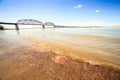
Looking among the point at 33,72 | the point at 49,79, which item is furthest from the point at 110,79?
the point at 33,72

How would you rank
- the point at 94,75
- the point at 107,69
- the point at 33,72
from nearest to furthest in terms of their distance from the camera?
1. the point at 94,75
2. the point at 33,72
3. the point at 107,69

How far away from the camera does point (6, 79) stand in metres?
2.53

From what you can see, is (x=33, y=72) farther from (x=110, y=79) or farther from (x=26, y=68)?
(x=110, y=79)

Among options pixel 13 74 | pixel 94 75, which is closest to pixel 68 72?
pixel 94 75

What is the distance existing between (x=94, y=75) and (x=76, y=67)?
27.2 inches

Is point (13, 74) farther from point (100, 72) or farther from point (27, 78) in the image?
point (100, 72)

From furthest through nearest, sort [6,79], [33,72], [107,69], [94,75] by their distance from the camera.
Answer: [107,69], [33,72], [94,75], [6,79]

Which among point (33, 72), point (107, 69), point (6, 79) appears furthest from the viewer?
point (107, 69)

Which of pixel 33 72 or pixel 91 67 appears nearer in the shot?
pixel 33 72

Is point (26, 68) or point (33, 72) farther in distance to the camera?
point (26, 68)

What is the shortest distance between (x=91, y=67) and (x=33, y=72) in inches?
81.3

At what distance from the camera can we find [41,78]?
258cm

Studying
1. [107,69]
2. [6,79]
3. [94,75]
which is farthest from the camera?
[107,69]

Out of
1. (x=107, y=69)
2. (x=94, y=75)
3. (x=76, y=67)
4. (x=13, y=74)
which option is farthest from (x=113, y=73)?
(x=13, y=74)
